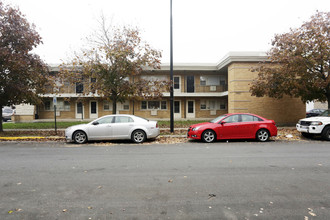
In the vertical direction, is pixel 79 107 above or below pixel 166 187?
above

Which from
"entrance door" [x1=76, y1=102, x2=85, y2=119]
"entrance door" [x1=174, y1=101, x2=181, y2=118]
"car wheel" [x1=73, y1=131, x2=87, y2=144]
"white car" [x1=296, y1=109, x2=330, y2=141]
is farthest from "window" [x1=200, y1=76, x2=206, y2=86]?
"car wheel" [x1=73, y1=131, x2=87, y2=144]

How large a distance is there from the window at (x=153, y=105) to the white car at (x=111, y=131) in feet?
49.2

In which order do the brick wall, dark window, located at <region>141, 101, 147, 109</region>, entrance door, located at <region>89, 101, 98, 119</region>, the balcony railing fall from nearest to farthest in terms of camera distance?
the brick wall, the balcony railing, dark window, located at <region>141, 101, 147, 109</region>, entrance door, located at <region>89, 101, 98, 119</region>

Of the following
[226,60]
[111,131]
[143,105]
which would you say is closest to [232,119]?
[111,131]

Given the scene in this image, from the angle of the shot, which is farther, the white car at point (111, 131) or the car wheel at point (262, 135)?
the car wheel at point (262, 135)

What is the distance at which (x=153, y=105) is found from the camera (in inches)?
1005

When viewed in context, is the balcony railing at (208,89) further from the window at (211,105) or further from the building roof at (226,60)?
the building roof at (226,60)

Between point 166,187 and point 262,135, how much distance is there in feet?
24.9

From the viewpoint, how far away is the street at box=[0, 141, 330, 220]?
3.30m

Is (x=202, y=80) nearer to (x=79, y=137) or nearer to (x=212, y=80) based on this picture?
(x=212, y=80)

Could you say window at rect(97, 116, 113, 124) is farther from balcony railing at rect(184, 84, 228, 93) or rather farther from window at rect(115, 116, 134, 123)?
balcony railing at rect(184, 84, 228, 93)

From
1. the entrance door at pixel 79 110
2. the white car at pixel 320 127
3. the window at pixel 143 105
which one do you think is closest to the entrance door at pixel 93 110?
the entrance door at pixel 79 110

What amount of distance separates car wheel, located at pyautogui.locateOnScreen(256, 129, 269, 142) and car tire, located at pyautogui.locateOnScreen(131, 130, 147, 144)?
17.7ft

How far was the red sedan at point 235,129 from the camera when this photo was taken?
10.2 metres
